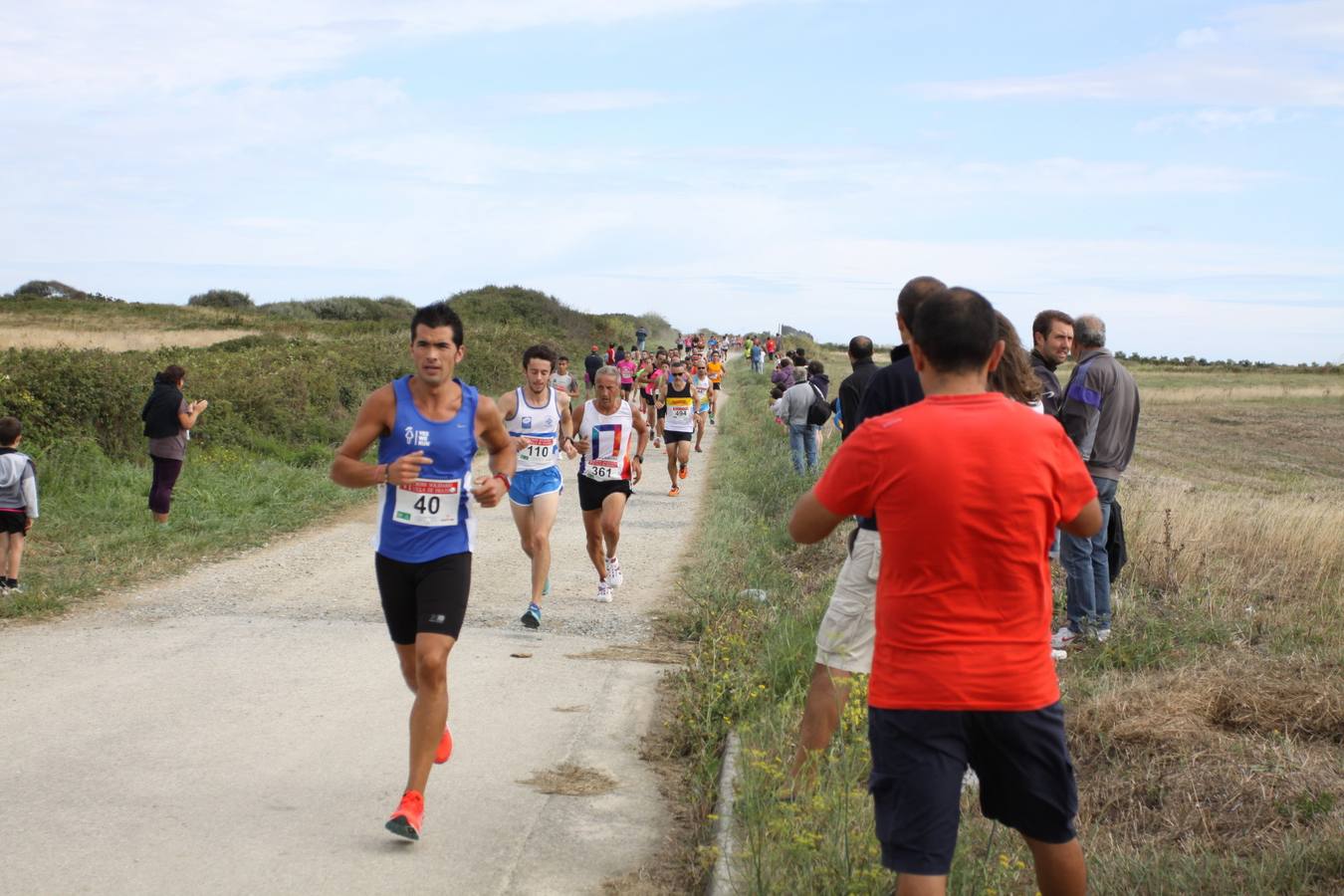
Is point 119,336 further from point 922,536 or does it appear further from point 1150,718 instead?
point 922,536

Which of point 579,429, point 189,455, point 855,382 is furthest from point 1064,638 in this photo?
point 189,455

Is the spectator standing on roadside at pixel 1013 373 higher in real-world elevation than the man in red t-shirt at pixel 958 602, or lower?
higher

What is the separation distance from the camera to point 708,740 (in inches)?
250

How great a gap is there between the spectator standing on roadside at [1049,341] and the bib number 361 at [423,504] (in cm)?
410

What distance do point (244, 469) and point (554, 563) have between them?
6.99 meters

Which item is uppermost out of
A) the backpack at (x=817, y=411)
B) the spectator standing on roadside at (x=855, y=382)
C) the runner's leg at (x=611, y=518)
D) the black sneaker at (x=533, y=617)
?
the spectator standing on roadside at (x=855, y=382)

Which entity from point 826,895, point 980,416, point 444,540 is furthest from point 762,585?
point 980,416

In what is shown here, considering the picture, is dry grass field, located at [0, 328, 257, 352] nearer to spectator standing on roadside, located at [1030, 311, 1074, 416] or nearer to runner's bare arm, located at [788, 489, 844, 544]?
spectator standing on roadside, located at [1030, 311, 1074, 416]

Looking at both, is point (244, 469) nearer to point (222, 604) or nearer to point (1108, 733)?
point (222, 604)

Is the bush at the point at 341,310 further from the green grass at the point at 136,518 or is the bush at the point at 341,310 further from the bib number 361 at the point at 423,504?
the bib number 361 at the point at 423,504

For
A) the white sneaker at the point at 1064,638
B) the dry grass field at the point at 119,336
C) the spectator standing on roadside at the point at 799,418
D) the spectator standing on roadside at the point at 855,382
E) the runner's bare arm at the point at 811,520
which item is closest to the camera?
the runner's bare arm at the point at 811,520

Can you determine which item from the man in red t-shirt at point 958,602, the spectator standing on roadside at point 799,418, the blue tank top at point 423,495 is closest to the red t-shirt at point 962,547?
the man in red t-shirt at point 958,602

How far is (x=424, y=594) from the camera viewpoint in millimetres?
5344

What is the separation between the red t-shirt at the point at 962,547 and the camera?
3.22m
